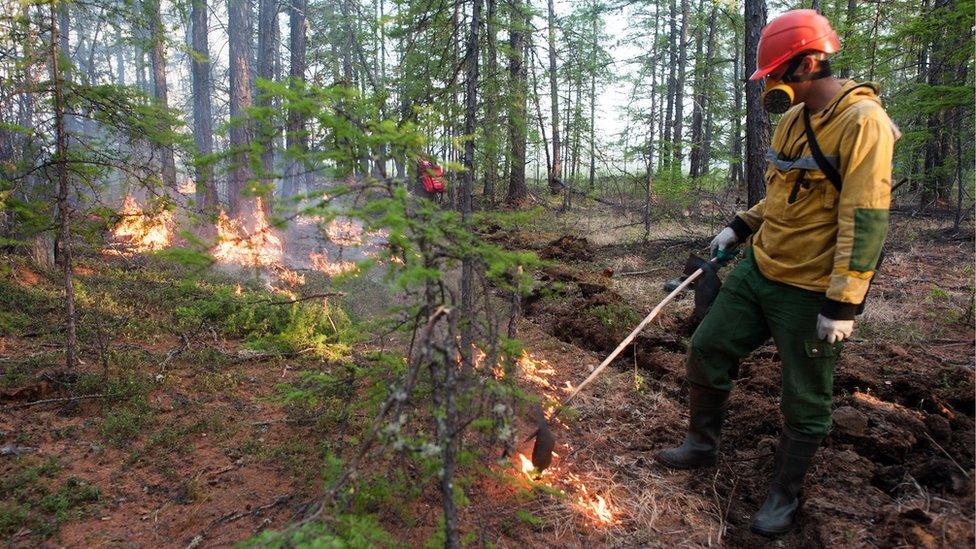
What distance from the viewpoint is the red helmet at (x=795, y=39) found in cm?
264

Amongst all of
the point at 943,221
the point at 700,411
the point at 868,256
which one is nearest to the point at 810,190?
the point at 868,256

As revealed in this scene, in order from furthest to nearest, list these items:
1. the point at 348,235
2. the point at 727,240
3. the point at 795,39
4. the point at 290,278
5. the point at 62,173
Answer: the point at 290,278 → the point at 62,173 → the point at 727,240 → the point at 795,39 → the point at 348,235

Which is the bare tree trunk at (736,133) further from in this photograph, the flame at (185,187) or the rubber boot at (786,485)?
the flame at (185,187)

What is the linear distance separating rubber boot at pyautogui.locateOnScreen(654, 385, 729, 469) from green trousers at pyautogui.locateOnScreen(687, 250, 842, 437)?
0.30 feet

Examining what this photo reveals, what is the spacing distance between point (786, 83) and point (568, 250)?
6.98 metres

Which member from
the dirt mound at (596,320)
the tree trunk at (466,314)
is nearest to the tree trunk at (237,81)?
the dirt mound at (596,320)

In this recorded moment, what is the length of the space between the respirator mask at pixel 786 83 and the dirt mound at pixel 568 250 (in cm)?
655

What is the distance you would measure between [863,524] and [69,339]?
226 inches

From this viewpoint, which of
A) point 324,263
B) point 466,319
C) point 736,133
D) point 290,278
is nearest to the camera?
point 466,319

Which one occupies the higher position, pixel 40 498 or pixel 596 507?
pixel 40 498

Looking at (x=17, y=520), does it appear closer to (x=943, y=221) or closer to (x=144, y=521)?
(x=144, y=521)

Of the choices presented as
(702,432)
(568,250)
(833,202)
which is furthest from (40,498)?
(568,250)

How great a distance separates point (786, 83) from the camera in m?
2.73

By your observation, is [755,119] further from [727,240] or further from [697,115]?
[697,115]
